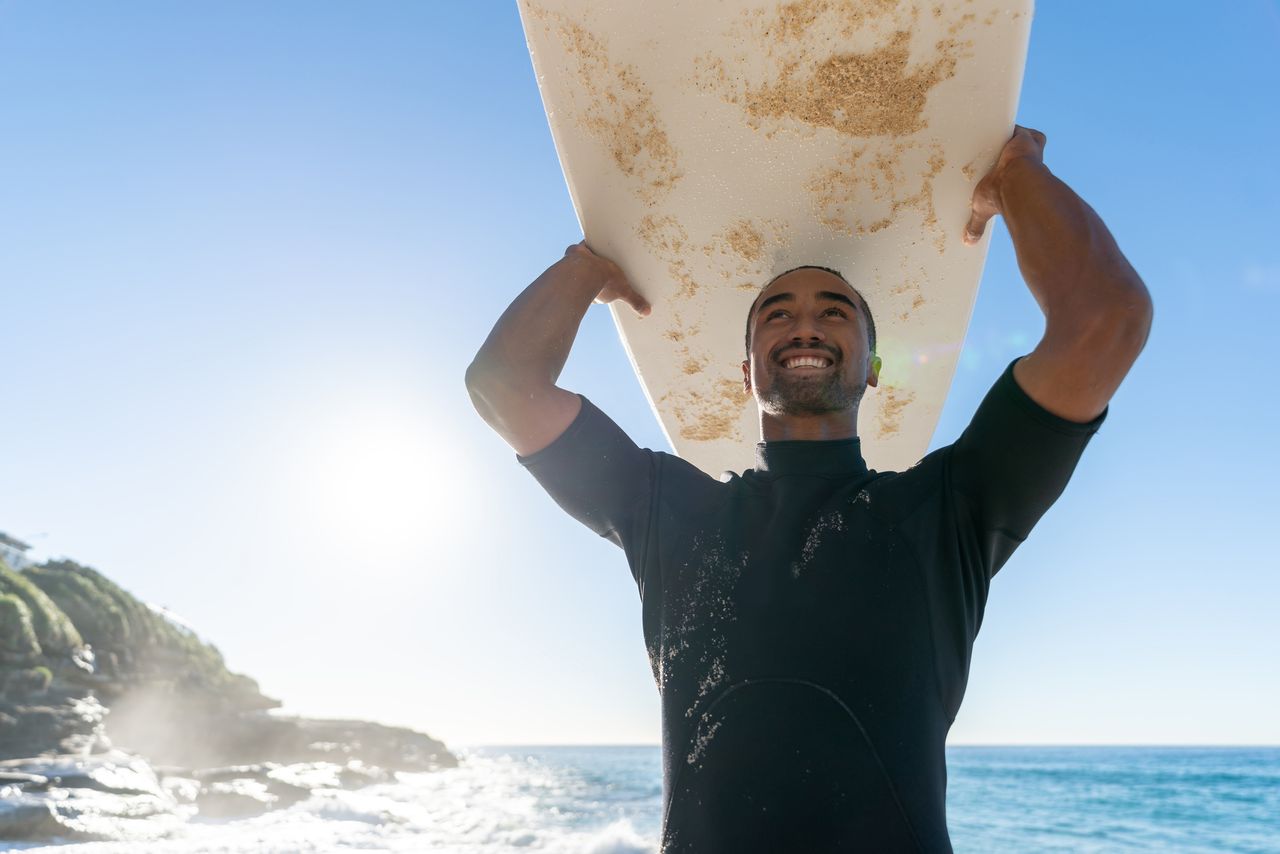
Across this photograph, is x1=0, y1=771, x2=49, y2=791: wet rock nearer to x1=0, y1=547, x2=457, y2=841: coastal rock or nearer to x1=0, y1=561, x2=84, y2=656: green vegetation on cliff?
x1=0, y1=547, x2=457, y2=841: coastal rock

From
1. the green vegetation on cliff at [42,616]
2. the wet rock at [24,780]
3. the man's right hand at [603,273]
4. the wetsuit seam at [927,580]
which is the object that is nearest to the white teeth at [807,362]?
the wetsuit seam at [927,580]

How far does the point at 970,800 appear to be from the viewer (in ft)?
72.6

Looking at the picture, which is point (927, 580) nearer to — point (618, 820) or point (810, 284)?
point (810, 284)

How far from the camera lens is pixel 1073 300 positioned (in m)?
1.39

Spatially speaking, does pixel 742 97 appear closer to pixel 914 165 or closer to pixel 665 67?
pixel 665 67

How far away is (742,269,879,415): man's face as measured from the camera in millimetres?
1695

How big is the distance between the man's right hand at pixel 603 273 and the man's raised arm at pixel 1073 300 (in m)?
0.94

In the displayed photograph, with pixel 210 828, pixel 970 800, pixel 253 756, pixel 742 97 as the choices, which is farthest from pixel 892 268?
pixel 253 756

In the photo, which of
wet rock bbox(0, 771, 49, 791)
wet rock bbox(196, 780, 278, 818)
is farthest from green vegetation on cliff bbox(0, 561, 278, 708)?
wet rock bbox(0, 771, 49, 791)

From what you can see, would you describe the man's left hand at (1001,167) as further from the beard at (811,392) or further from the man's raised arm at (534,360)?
the man's raised arm at (534,360)

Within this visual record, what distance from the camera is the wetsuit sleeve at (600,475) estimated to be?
5.46 feet

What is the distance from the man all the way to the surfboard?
0.21m

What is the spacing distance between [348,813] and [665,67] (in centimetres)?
1500

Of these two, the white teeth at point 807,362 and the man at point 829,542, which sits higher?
the white teeth at point 807,362
